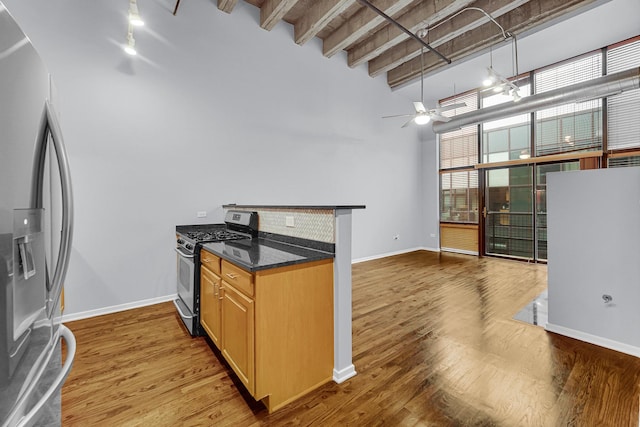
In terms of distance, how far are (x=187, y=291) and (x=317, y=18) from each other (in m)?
4.25

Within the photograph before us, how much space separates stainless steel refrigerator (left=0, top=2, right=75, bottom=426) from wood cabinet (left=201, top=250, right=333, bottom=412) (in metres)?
0.93

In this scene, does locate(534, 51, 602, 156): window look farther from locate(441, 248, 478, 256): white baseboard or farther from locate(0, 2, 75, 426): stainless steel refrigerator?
locate(0, 2, 75, 426): stainless steel refrigerator

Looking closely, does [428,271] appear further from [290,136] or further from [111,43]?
[111,43]

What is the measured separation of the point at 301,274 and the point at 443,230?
21.1ft

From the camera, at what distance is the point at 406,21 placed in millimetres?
4457

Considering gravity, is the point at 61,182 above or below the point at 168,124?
below

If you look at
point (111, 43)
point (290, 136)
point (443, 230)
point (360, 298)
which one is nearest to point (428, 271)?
point (360, 298)

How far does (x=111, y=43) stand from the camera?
128 inches

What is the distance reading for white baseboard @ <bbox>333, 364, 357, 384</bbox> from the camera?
1989 mm

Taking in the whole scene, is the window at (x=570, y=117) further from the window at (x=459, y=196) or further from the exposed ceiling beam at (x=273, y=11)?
the exposed ceiling beam at (x=273, y=11)

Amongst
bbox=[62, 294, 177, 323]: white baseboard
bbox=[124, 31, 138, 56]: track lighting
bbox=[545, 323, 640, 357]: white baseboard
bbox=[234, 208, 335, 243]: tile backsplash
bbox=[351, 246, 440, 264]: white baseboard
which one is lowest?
Answer: bbox=[545, 323, 640, 357]: white baseboard

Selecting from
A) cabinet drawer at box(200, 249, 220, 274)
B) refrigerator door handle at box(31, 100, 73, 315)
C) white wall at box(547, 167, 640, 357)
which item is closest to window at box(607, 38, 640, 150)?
white wall at box(547, 167, 640, 357)

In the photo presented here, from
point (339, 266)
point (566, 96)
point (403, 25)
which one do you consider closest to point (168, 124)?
point (339, 266)

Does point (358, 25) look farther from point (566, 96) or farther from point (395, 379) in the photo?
point (395, 379)
